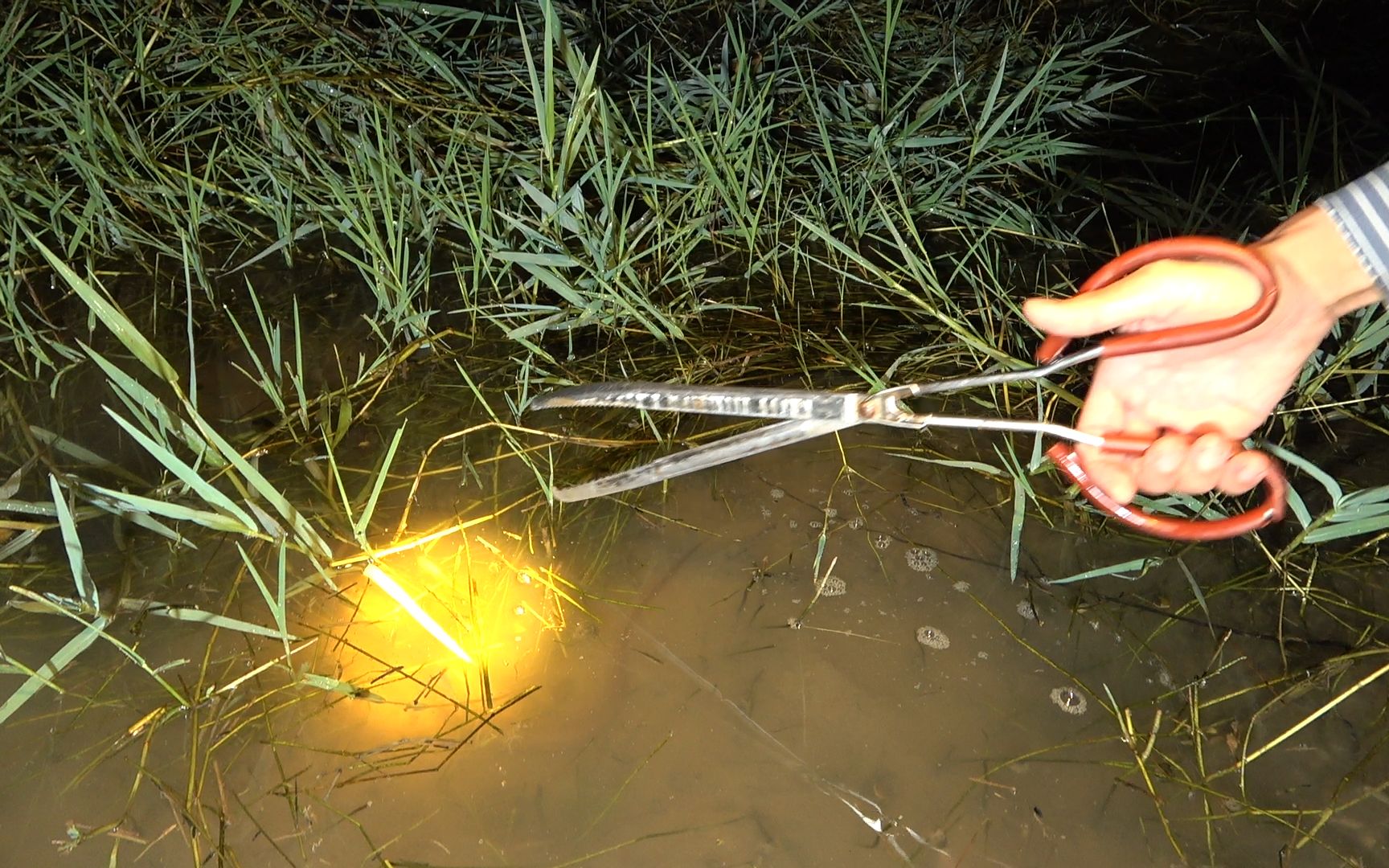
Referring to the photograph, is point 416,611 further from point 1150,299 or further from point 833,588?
point 1150,299

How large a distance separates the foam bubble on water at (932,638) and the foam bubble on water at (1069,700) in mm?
144

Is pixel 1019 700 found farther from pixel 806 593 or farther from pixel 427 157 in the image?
pixel 427 157

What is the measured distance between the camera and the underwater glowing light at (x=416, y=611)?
1143 mm

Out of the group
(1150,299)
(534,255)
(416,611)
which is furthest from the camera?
(534,255)

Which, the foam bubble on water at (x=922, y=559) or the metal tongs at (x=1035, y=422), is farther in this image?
the foam bubble on water at (x=922, y=559)

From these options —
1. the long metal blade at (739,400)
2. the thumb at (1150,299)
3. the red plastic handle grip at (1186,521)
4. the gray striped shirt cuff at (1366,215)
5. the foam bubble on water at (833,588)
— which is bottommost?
the foam bubble on water at (833,588)

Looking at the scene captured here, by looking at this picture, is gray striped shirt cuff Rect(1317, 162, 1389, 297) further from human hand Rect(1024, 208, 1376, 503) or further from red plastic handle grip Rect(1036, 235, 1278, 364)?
red plastic handle grip Rect(1036, 235, 1278, 364)

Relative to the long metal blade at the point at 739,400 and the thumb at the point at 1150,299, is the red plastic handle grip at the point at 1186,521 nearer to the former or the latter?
the thumb at the point at 1150,299

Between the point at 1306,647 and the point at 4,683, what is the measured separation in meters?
1.77

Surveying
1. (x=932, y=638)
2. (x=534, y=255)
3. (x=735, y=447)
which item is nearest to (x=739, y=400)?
(x=735, y=447)

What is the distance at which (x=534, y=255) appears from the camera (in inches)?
56.7

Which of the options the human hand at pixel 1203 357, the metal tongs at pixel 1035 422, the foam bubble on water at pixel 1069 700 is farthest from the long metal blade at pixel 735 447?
the foam bubble on water at pixel 1069 700

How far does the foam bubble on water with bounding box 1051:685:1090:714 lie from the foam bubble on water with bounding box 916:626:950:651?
0.14 m

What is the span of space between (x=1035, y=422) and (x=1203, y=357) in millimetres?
301
